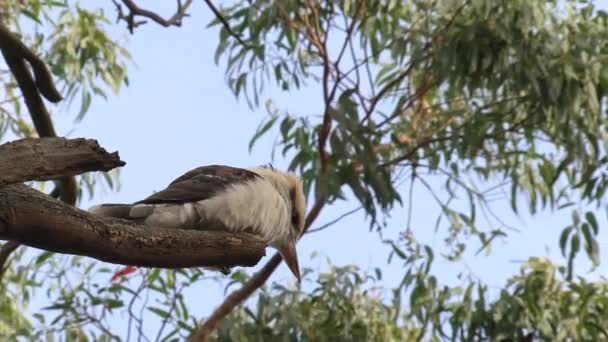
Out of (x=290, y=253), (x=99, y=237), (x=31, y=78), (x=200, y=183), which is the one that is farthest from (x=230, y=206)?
(x=31, y=78)

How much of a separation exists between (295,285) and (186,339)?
0.61 m

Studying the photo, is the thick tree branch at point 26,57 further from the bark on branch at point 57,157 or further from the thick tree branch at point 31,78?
the bark on branch at point 57,157

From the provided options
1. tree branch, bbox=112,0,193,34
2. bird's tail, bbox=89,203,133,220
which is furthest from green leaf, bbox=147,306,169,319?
bird's tail, bbox=89,203,133,220

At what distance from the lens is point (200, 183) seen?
3.00 meters

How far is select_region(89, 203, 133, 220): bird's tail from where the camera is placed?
2.42 meters

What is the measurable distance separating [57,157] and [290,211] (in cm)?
162

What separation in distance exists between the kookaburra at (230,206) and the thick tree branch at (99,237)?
0.78 ft

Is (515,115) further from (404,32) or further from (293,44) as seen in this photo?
(293,44)

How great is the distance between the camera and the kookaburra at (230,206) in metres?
2.61

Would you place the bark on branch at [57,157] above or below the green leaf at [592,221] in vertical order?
below

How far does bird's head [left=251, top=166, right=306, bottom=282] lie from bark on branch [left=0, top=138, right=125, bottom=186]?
1.48 metres

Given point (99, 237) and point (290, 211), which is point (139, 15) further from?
point (99, 237)

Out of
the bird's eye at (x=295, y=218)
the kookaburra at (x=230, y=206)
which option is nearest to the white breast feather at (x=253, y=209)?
the kookaburra at (x=230, y=206)

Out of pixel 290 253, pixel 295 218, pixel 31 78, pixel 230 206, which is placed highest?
pixel 31 78
